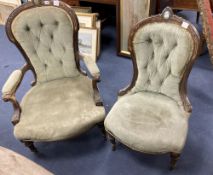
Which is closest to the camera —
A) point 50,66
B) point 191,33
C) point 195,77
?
point 191,33

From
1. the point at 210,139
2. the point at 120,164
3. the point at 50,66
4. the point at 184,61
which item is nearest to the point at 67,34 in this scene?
the point at 50,66

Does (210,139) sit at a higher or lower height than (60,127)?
lower

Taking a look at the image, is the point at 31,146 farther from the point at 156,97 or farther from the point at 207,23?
the point at 207,23

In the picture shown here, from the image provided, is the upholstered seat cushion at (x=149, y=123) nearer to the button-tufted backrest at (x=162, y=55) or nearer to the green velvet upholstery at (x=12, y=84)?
the button-tufted backrest at (x=162, y=55)

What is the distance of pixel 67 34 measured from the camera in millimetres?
1712

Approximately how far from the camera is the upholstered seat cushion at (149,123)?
4.41ft

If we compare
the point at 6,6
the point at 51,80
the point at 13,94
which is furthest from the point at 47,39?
the point at 6,6

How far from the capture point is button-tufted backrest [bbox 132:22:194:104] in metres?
1.42

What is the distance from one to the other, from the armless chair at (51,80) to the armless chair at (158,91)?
0.70 feet

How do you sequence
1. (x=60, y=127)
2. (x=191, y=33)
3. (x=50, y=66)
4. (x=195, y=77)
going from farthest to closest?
(x=195, y=77)
(x=50, y=66)
(x=60, y=127)
(x=191, y=33)

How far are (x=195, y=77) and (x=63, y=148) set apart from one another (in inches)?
57.4

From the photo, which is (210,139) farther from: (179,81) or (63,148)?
(63,148)

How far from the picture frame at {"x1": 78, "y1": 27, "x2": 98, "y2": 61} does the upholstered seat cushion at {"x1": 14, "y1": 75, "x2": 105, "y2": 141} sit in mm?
936

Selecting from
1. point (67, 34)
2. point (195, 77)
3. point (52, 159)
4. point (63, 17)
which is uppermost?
point (63, 17)
